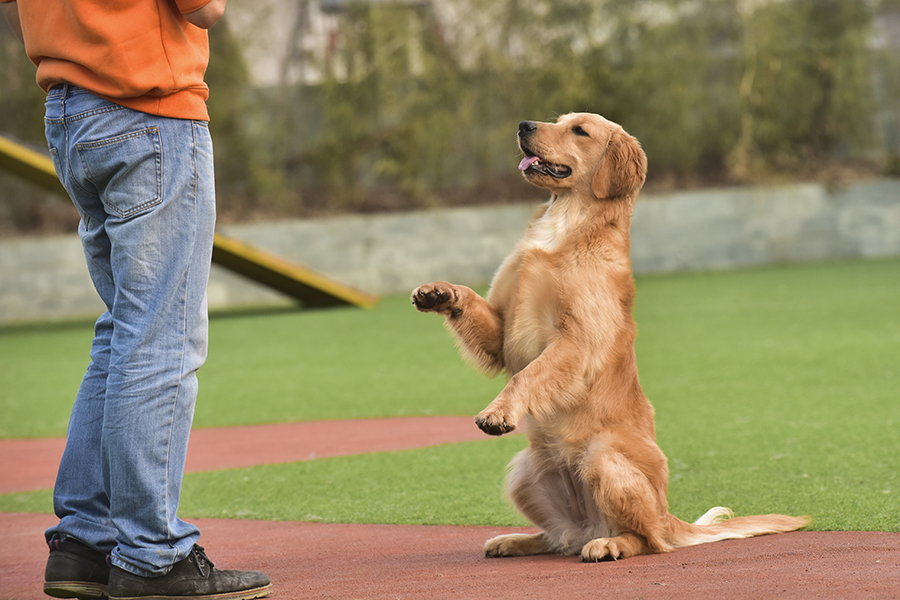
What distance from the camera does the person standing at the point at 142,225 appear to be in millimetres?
2459

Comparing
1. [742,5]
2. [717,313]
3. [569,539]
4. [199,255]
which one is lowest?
[717,313]

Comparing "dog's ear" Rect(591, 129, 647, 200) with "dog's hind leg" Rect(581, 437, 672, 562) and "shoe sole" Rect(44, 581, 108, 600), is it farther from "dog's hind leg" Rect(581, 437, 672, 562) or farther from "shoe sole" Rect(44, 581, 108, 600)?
"shoe sole" Rect(44, 581, 108, 600)

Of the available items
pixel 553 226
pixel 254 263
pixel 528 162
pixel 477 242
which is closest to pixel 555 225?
pixel 553 226

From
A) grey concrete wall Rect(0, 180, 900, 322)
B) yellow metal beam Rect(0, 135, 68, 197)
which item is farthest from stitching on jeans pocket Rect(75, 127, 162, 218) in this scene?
grey concrete wall Rect(0, 180, 900, 322)

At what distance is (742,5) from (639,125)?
2758mm

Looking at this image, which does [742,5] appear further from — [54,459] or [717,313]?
[54,459]

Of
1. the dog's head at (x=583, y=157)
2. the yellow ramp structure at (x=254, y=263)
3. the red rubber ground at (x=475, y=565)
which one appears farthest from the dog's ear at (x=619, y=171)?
the yellow ramp structure at (x=254, y=263)

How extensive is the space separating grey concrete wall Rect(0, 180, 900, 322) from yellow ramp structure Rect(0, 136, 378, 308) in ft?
5.94

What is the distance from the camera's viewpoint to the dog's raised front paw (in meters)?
3.38

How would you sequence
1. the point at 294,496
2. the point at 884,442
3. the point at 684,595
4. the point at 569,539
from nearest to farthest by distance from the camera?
the point at 684,595
the point at 569,539
the point at 294,496
the point at 884,442

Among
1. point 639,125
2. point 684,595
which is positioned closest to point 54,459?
point 684,595

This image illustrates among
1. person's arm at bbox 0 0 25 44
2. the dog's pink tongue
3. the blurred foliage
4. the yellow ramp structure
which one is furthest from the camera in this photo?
the blurred foliage

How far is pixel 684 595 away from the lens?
8.45 feet

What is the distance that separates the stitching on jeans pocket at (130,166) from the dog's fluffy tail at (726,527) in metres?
1.91
